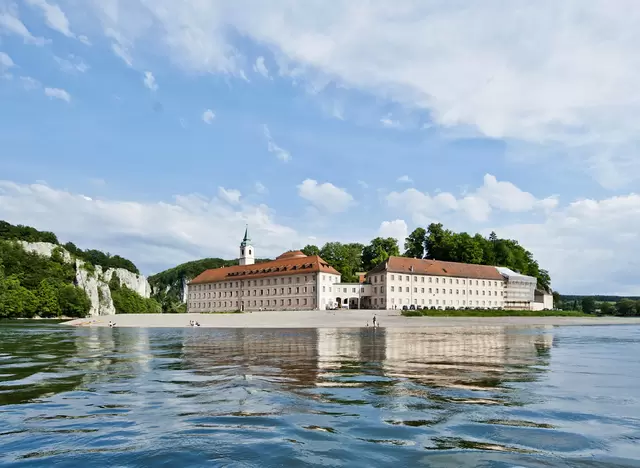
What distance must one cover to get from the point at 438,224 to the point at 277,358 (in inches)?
4928

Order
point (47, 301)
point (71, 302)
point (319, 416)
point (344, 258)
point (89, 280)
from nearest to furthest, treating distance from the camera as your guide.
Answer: point (319, 416)
point (47, 301)
point (71, 302)
point (344, 258)
point (89, 280)

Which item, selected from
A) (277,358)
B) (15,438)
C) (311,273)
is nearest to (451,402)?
(15,438)

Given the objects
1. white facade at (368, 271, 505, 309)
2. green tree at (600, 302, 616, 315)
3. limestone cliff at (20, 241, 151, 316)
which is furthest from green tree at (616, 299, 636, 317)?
limestone cliff at (20, 241, 151, 316)

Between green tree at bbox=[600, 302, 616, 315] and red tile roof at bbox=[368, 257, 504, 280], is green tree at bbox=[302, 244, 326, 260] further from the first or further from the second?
green tree at bbox=[600, 302, 616, 315]

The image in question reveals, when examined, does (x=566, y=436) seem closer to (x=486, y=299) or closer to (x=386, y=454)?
(x=386, y=454)

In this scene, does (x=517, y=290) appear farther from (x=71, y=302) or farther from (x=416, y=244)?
(x=71, y=302)

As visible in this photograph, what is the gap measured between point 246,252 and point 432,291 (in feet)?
198

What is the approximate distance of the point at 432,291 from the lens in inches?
4875

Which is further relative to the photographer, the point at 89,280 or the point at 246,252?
the point at 246,252

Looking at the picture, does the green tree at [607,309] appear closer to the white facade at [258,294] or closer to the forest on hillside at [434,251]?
the forest on hillside at [434,251]

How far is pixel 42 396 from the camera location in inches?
508

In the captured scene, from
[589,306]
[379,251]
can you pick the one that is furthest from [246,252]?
[589,306]

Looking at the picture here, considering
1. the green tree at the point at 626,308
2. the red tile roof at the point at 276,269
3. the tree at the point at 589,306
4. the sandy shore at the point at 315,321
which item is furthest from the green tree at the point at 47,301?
the green tree at the point at 626,308

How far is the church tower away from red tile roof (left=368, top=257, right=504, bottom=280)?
48.2 metres
